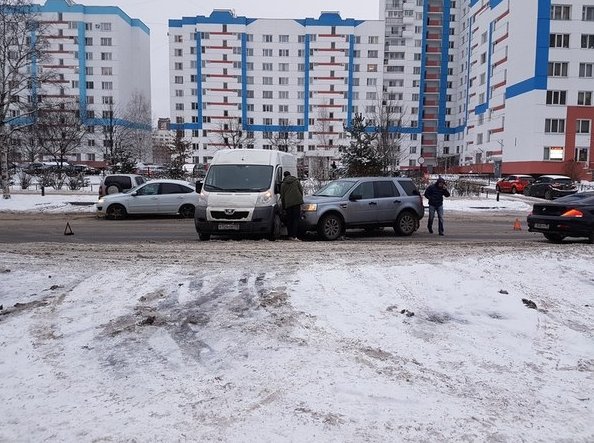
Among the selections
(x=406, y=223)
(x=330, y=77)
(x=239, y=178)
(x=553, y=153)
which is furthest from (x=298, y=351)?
(x=330, y=77)

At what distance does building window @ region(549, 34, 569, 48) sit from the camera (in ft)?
180

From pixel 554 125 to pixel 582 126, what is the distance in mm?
3061

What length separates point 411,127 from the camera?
93.1 metres

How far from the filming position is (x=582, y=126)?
55.2 m

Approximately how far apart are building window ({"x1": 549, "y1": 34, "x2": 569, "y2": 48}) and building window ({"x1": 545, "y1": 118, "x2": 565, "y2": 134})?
26.8 feet

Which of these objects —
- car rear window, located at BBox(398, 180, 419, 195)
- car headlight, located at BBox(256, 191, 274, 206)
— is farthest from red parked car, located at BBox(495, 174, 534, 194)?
car headlight, located at BBox(256, 191, 274, 206)

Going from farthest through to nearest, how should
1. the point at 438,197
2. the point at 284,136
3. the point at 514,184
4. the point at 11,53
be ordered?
the point at 284,136 → the point at 514,184 → the point at 11,53 → the point at 438,197

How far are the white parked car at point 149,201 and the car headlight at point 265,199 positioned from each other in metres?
7.85

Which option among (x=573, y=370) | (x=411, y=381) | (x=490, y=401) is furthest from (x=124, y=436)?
(x=573, y=370)

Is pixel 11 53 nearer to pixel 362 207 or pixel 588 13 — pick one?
pixel 362 207

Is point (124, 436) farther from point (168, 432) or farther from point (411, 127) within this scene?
point (411, 127)

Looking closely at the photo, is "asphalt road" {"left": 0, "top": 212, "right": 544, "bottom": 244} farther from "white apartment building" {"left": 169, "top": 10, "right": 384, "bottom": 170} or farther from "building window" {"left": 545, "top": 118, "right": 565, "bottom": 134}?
"white apartment building" {"left": 169, "top": 10, "right": 384, "bottom": 170}

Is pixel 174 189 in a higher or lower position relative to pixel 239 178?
lower

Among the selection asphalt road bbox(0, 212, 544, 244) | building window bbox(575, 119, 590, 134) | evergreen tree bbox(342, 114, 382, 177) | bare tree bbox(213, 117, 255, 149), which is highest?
bare tree bbox(213, 117, 255, 149)
